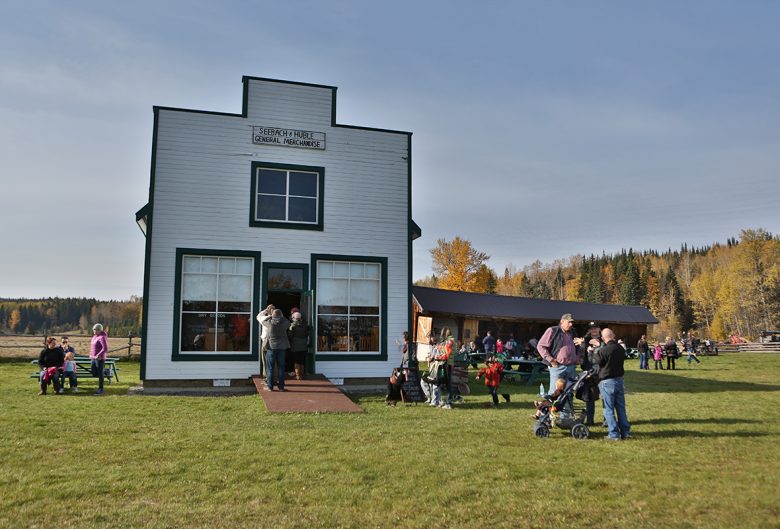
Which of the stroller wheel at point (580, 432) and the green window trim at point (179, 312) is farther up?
the green window trim at point (179, 312)

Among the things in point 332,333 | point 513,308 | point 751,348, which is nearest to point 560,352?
point 332,333

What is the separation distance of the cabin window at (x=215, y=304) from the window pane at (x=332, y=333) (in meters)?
1.96

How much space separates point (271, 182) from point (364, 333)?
200 inches

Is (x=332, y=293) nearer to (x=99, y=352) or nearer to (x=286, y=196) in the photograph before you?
(x=286, y=196)

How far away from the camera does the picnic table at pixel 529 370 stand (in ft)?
64.3

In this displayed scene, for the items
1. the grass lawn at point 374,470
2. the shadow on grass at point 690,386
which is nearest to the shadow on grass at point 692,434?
the grass lawn at point 374,470

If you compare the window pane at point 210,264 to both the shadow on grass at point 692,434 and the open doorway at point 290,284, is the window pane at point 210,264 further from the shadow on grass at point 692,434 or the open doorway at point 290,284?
the shadow on grass at point 692,434

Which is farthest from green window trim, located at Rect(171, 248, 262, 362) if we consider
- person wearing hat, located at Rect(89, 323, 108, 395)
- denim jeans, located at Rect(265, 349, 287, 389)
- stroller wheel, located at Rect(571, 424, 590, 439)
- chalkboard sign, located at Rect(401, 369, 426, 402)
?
stroller wheel, located at Rect(571, 424, 590, 439)

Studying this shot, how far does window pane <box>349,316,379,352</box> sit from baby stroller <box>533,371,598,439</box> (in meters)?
7.76

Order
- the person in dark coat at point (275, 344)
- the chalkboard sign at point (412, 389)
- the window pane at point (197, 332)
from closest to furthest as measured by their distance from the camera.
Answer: the person in dark coat at point (275, 344), the chalkboard sign at point (412, 389), the window pane at point (197, 332)

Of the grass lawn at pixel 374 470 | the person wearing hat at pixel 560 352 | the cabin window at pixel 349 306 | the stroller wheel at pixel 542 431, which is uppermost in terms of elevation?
the cabin window at pixel 349 306

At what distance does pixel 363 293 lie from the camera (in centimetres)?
1752

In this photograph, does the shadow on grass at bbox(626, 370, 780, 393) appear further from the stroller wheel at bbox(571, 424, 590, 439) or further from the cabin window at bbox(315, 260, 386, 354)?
the stroller wheel at bbox(571, 424, 590, 439)

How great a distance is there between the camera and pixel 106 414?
11.7 metres
